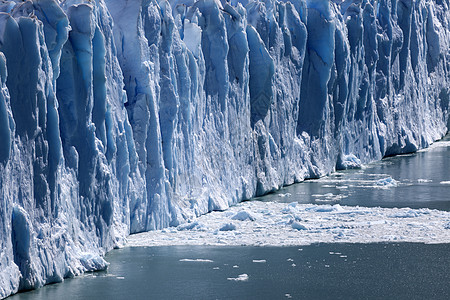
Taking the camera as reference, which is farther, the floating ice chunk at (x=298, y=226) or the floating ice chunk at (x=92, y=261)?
the floating ice chunk at (x=298, y=226)

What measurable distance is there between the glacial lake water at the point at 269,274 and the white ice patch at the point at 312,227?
35 cm

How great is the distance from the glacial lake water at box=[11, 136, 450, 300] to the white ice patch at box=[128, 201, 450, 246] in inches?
13.9

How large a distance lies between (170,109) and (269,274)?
133 inches

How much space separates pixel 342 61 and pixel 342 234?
7479 millimetres

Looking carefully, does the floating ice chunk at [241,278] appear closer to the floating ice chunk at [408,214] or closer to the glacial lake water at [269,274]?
the glacial lake water at [269,274]

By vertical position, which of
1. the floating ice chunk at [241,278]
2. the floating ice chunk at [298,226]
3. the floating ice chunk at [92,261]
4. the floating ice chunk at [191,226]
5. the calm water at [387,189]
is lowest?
the floating ice chunk at [241,278]

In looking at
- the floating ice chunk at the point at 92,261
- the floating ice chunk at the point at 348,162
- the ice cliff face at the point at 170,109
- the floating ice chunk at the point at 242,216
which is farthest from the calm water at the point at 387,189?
the floating ice chunk at the point at 92,261

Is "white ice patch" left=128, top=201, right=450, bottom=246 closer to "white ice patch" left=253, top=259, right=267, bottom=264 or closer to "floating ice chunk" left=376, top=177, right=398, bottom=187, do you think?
"white ice patch" left=253, top=259, right=267, bottom=264

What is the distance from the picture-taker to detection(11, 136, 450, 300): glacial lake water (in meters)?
9.12

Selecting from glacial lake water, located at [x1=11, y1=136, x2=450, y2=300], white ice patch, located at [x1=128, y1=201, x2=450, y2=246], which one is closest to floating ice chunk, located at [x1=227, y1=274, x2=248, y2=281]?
glacial lake water, located at [x1=11, y1=136, x2=450, y2=300]

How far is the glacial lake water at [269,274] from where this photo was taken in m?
9.12

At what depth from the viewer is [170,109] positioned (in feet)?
41.4

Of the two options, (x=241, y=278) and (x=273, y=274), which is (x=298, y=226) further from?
(x=241, y=278)

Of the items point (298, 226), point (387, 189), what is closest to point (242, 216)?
point (298, 226)
